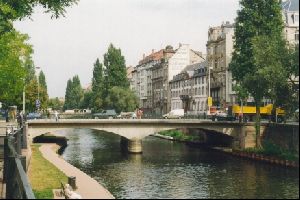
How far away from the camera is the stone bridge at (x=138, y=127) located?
74500 millimetres

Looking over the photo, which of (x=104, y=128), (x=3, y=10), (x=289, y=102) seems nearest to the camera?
(x=3, y=10)

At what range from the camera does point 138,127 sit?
7769 cm

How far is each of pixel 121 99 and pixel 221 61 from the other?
27937 mm

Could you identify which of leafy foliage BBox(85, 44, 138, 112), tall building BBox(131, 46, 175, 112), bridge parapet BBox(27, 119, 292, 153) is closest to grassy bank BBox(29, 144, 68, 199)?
bridge parapet BBox(27, 119, 292, 153)

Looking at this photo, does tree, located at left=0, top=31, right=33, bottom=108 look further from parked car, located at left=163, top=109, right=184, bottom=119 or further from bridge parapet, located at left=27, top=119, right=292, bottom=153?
parked car, located at left=163, top=109, right=184, bottom=119

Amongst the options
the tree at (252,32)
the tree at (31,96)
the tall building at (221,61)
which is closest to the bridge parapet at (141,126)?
the tree at (252,32)

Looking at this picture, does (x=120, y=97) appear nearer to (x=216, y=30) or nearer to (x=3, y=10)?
(x=216, y=30)

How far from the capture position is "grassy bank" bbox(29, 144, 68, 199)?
29742 mm

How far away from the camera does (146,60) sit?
18912 centimetres

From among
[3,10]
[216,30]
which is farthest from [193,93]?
[3,10]

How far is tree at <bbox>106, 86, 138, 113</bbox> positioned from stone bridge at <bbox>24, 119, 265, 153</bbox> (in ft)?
142

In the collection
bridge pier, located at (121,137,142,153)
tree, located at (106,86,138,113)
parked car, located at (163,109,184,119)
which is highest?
tree, located at (106,86,138,113)

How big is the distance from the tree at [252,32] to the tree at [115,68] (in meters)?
65.0

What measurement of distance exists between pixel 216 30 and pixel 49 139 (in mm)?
57008
